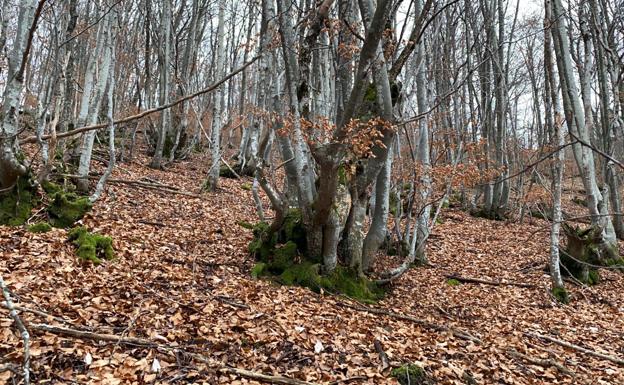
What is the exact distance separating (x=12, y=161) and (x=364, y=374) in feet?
17.8

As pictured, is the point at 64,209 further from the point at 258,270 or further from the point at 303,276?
the point at 303,276

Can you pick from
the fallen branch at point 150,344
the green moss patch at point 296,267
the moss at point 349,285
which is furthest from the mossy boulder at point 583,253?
the fallen branch at point 150,344

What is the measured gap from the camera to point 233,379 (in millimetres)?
3523

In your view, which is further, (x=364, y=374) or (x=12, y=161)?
(x=12, y=161)

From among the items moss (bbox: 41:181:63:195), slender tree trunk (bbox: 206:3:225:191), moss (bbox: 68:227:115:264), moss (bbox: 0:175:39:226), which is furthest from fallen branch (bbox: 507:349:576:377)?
slender tree trunk (bbox: 206:3:225:191)

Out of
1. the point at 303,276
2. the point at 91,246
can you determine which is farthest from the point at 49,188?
the point at 303,276

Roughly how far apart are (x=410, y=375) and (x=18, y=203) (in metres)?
5.81

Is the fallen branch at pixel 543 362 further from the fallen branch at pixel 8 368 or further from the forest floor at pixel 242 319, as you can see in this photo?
the fallen branch at pixel 8 368

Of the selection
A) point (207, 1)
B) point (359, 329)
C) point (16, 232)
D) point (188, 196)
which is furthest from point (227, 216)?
point (207, 1)

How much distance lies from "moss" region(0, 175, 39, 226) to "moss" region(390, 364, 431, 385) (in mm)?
5448

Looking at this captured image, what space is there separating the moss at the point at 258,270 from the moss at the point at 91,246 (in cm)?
196

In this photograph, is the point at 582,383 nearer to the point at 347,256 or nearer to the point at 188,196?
the point at 347,256

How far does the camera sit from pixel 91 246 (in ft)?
17.3

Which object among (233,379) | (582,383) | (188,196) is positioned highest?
Result: (188,196)
